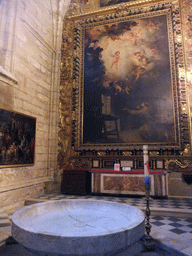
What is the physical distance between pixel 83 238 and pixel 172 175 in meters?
5.58

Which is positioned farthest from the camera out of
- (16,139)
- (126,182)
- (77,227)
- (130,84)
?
(130,84)

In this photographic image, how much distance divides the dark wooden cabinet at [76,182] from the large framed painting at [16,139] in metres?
1.33

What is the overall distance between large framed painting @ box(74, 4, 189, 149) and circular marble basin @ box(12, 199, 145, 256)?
4517mm

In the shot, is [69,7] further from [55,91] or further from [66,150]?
[66,150]

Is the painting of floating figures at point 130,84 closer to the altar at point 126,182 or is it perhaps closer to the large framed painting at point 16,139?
the altar at point 126,182

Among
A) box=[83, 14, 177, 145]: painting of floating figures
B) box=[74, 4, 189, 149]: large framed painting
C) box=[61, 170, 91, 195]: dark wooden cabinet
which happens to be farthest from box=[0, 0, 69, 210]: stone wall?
box=[83, 14, 177, 145]: painting of floating figures

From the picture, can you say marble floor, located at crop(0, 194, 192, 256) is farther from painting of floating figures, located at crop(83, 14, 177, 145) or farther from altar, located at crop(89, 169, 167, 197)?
painting of floating figures, located at crop(83, 14, 177, 145)

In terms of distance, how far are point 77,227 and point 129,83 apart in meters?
6.16

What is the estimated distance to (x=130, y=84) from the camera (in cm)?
719

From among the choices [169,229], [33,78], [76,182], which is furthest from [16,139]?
[169,229]

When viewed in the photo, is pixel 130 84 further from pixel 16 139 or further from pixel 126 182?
pixel 16 139

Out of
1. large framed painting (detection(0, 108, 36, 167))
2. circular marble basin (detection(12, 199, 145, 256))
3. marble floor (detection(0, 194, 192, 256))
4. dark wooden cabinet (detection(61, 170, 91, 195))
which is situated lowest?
marble floor (detection(0, 194, 192, 256))

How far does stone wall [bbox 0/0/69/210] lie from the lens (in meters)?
5.19

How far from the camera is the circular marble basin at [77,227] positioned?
4.63 feet
